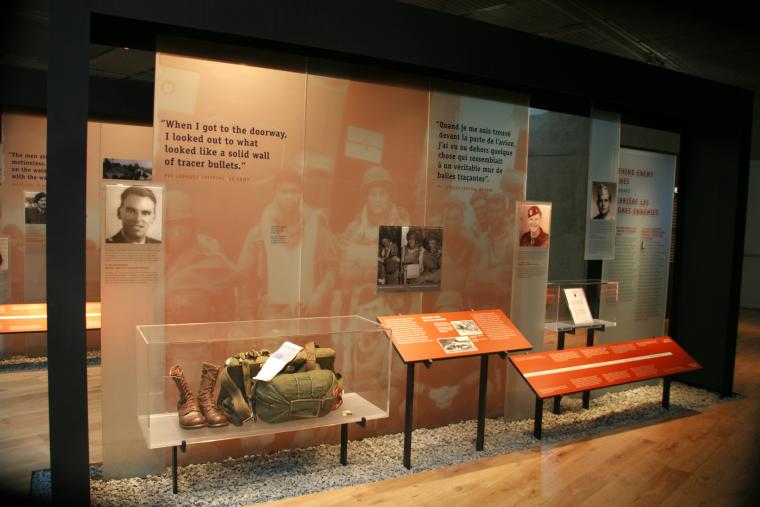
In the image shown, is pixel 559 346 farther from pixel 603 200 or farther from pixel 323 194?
pixel 323 194

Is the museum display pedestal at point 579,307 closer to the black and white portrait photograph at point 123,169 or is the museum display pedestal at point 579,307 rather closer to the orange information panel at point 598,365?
the orange information panel at point 598,365

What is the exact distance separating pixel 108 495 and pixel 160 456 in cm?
36

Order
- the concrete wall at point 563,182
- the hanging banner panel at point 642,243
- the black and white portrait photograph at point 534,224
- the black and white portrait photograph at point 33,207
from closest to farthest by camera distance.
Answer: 1. the black and white portrait photograph at point 534,224
2. the hanging banner panel at point 642,243
3. the black and white portrait photograph at point 33,207
4. the concrete wall at point 563,182

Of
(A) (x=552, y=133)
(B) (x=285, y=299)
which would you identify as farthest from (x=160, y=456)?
(A) (x=552, y=133)

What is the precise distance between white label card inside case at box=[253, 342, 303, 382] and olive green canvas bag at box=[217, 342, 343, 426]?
0.10 ft

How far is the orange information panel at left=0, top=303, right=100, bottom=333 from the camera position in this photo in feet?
18.0

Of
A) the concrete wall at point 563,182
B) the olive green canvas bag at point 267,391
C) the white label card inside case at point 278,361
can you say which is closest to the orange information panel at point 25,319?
the olive green canvas bag at point 267,391

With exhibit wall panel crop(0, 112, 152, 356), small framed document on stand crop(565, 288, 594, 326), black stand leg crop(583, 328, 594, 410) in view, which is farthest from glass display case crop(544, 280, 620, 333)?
exhibit wall panel crop(0, 112, 152, 356)

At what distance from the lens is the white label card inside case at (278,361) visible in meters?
3.04

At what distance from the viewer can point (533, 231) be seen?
14.8 ft

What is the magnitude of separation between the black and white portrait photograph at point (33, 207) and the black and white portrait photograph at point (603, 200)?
5.79 m

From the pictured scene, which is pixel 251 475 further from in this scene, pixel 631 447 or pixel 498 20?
pixel 498 20

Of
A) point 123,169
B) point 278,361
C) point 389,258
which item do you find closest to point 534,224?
point 389,258

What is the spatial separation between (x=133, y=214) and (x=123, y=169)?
Answer: 382 centimetres
